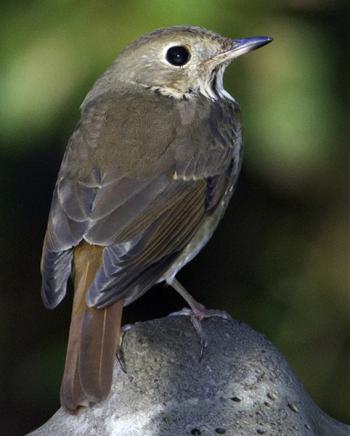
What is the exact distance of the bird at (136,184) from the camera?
4.41 meters

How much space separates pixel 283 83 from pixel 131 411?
2132 mm

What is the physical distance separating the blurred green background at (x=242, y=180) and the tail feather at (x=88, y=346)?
4.18 ft

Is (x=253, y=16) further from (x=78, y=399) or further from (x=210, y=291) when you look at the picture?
(x=78, y=399)

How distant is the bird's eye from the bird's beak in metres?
0.11

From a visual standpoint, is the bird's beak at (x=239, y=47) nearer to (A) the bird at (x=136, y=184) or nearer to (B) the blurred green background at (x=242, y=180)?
(A) the bird at (x=136, y=184)

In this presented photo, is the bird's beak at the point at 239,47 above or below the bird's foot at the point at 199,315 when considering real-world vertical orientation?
above

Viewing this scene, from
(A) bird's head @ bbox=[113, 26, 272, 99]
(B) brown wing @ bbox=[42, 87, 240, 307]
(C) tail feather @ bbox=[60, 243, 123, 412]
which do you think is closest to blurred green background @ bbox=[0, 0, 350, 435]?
(A) bird's head @ bbox=[113, 26, 272, 99]

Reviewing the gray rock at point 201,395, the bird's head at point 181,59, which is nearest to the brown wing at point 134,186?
the bird's head at point 181,59

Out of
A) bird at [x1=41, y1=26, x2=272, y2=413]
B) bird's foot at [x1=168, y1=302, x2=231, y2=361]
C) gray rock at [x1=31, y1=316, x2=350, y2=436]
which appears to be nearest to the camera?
gray rock at [x1=31, y1=316, x2=350, y2=436]

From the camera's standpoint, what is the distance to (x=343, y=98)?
19.2ft

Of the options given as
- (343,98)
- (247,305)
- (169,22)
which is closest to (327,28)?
(343,98)

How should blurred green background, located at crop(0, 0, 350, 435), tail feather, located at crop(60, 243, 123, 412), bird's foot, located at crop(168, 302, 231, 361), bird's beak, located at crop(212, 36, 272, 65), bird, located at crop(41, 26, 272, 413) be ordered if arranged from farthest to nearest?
blurred green background, located at crop(0, 0, 350, 435) → bird's beak, located at crop(212, 36, 272, 65) → bird's foot, located at crop(168, 302, 231, 361) → bird, located at crop(41, 26, 272, 413) → tail feather, located at crop(60, 243, 123, 412)

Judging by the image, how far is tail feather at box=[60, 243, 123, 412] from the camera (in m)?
4.14

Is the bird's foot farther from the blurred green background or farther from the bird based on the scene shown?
the blurred green background
